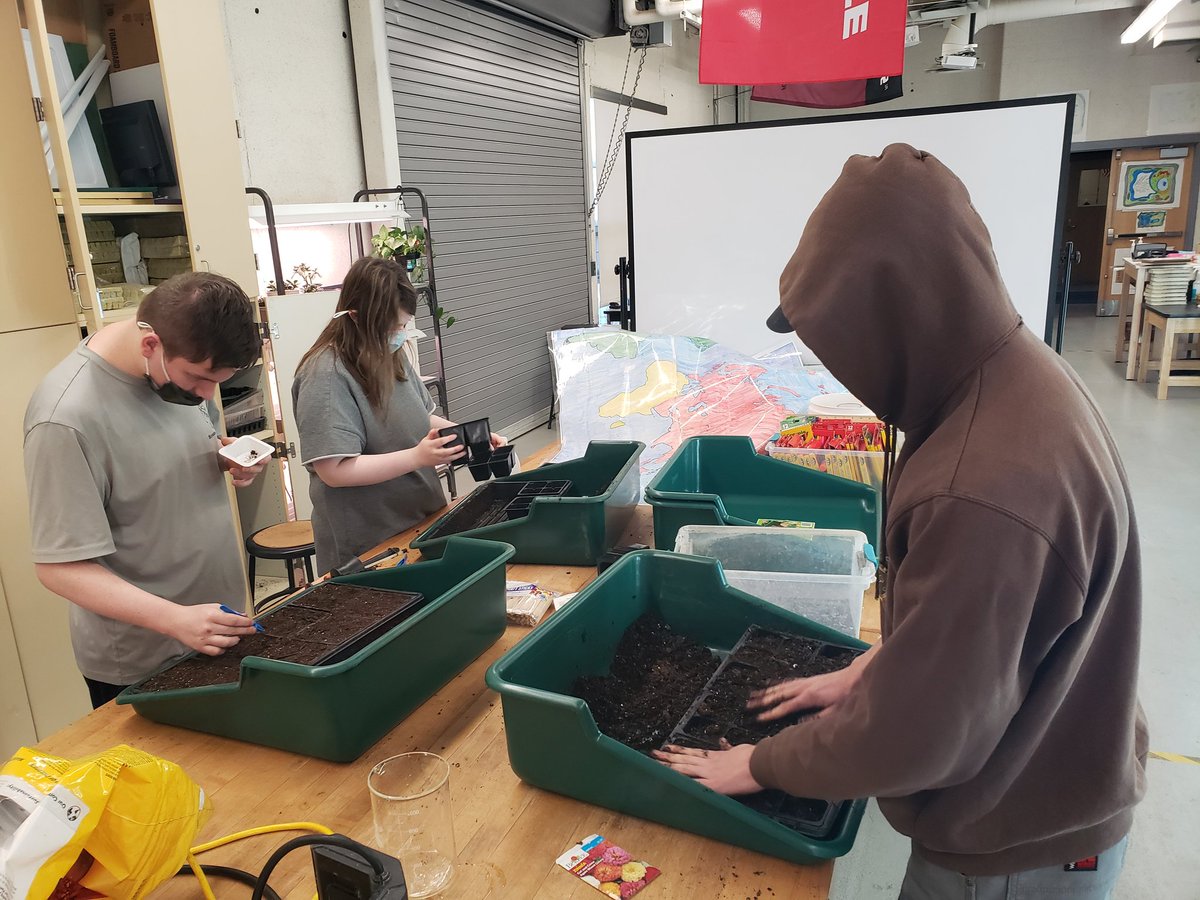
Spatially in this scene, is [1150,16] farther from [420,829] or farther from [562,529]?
[420,829]

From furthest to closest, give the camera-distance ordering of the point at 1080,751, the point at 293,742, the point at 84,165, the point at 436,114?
the point at 436,114 → the point at 84,165 → the point at 293,742 → the point at 1080,751

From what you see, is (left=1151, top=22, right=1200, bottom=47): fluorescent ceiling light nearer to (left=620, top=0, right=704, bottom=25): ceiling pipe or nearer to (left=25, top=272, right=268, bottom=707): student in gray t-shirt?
(left=620, top=0, right=704, bottom=25): ceiling pipe

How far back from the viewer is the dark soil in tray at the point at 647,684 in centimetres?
120

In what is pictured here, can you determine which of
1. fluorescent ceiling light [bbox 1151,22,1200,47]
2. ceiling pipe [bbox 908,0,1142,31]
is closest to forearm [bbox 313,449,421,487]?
ceiling pipe [bbox 908,0,1142,31]

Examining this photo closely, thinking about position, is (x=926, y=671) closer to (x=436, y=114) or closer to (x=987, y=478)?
(x=987, y=478)

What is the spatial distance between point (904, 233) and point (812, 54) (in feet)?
8.21

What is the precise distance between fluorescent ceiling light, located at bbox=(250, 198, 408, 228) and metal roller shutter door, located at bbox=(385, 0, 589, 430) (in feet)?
2.65

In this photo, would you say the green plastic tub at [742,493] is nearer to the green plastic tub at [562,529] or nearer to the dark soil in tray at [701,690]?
the green plastic tub at [562,529]

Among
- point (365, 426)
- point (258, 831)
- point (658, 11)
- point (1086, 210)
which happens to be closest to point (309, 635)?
point (258, 831)

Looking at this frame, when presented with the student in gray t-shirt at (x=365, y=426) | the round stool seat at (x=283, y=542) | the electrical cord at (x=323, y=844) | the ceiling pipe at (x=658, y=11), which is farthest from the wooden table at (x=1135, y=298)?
the electrical cord at (x=323, y=844)

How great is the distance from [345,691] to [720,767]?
1.80 feet

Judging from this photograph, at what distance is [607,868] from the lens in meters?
1.00

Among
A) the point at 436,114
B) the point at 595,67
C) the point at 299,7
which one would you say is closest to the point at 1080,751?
the point at 299,7

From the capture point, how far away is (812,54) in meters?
2.95
